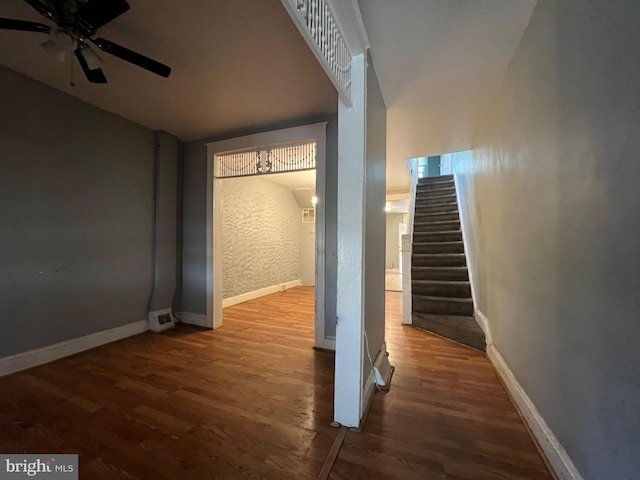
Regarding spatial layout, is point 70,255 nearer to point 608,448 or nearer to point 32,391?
point 32,391

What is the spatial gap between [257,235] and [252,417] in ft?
12.4

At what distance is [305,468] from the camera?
1149 millimetres

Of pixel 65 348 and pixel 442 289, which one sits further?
pixel 442 289

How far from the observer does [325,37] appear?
1.14m

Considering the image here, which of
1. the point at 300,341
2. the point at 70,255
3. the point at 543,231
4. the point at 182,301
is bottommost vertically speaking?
the point at 300,341

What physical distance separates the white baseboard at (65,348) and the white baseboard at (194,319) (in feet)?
1.33

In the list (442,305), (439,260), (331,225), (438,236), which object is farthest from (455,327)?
(438,236)

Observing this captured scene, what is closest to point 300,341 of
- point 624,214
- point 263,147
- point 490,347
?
point 490,347

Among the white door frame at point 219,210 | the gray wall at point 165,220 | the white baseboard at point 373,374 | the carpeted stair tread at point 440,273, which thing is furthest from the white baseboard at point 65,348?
the carpeted stair tread at point 440,273

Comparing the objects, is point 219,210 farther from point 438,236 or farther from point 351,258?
point 438,236

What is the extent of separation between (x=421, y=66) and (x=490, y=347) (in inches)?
93.1

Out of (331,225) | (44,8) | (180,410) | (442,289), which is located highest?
(44,8)

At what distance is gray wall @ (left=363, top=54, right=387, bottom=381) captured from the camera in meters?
1.62

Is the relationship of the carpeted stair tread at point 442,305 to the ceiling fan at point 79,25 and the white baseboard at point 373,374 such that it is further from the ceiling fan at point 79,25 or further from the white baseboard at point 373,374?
the ceiling fan at point 79,25
